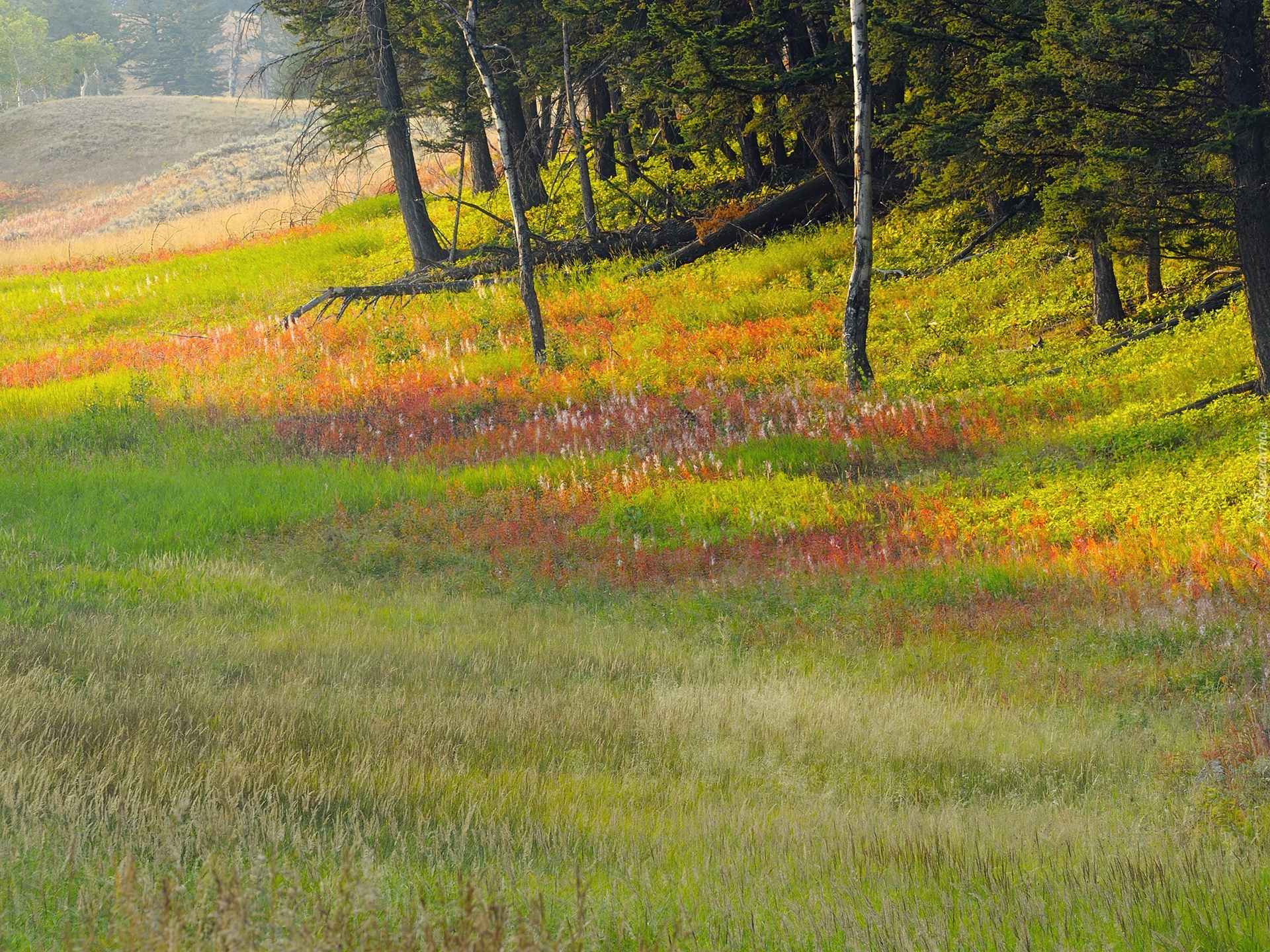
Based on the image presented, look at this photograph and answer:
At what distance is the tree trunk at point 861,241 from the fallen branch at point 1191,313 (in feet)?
10.5

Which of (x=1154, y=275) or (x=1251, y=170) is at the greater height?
(x=1251, y=170)

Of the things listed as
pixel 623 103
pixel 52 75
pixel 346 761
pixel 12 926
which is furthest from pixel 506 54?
pixel 52 75

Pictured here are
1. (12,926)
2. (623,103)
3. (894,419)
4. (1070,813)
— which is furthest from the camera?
(623,103)

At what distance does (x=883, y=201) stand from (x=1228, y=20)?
35.8 feet

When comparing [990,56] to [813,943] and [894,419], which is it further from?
[813,943]

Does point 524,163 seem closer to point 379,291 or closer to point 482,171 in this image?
point 482,171

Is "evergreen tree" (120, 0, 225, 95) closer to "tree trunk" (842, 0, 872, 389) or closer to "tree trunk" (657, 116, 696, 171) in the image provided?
"tree trunk" (657, 116, 696, 171)

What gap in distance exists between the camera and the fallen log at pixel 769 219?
20.3m

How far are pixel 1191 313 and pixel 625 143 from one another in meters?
16.7

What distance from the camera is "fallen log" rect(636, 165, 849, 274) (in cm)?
2031

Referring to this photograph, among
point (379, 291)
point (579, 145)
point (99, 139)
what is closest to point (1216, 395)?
point (579, 145)

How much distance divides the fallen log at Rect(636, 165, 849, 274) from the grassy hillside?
3.13 metres

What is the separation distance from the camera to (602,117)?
22.4 meters

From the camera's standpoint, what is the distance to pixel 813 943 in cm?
265
